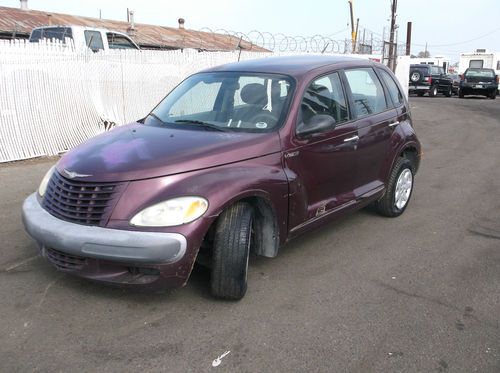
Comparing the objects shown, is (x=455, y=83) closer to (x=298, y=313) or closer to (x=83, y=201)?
(x=298, y=313)

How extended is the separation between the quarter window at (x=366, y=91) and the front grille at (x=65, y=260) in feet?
9.41

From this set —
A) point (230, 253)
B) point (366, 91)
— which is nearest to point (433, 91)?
point (366, 91)

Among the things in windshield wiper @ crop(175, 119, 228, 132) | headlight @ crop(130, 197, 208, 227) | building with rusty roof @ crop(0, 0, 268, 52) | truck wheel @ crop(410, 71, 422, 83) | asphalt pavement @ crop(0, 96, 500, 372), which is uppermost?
building with rusty roof @ crop(0, 0, 268, 52)

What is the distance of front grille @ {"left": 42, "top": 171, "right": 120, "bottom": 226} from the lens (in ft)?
10.6

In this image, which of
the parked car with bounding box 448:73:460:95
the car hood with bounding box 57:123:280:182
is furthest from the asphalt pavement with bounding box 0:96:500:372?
the parked car with bounding box 448:73:460:95

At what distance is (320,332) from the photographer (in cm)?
321

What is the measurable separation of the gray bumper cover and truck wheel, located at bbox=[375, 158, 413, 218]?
117 inches

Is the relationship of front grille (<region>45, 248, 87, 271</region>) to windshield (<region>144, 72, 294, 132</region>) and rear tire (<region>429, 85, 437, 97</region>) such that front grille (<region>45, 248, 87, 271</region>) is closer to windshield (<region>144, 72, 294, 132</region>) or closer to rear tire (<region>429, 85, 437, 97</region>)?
windshield (<region>144, 72, 294, 132</region>)

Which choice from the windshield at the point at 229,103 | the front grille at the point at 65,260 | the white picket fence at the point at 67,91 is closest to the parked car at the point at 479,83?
the white picket fence at the point at 67,91

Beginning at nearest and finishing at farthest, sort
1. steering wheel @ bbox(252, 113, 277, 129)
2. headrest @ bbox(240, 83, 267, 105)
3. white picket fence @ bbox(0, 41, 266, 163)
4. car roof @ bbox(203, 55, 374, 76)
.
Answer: steering wheel @ bbox(252, 113, 277, 129), headrest @ bbox(240, 83, 267, 105), car roof @ bbox(203, 55, 374, 76), white picket fence @ bbox(0, 41, 266, 163)

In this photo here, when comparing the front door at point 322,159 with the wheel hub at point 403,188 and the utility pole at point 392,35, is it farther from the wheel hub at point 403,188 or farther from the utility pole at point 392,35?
the utility pole at point 392,35

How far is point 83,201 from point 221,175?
3.09 ft

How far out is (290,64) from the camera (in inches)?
178

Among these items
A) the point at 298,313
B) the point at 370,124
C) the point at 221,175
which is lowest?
the point at 298,313
